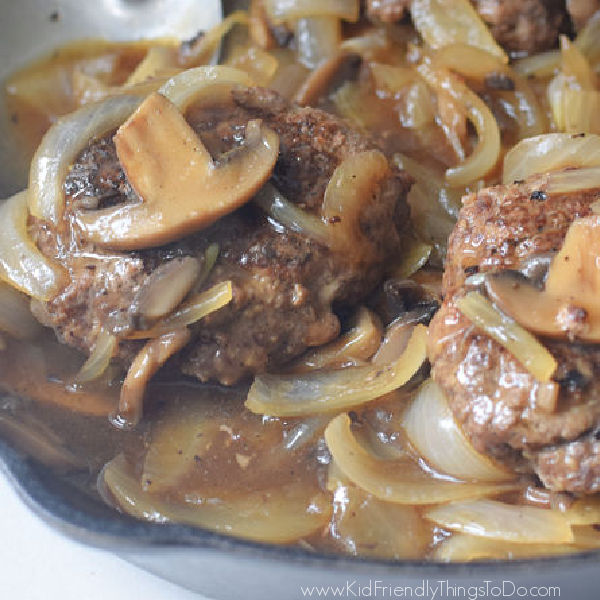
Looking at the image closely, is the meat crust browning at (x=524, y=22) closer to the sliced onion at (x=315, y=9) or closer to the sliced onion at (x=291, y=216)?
the sliced onion at (x=315, y=9)

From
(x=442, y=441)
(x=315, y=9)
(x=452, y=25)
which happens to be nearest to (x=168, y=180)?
(x=442, y=441)

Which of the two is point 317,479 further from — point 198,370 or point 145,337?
point 145,337

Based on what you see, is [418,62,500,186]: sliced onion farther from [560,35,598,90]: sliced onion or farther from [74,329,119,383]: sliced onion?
[74,329,119,383]: sliced onion

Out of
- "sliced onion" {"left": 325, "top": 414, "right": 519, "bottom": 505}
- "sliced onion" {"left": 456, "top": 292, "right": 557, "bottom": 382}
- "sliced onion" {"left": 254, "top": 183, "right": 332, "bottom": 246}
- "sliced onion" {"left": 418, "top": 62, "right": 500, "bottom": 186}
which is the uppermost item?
"sliced onion" {"left": 254, "top": 183, "right": 332, "bottom": 246}

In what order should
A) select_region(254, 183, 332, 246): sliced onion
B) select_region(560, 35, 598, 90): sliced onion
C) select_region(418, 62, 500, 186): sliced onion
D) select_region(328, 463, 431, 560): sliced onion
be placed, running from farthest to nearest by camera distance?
select_region(560, 35, 598, 90): sliced onion → select_region(418, 62, 500, 186): sliced onion → select_region(254, 183, 332, 246): sliced onion → select_region(328, 463, 431, 560): sliced onion

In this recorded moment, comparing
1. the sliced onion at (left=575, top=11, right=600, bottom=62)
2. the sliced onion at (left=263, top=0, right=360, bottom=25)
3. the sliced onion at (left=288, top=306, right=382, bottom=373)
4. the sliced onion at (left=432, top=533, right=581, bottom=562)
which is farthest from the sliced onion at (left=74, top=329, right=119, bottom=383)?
the sliced onion at (left=575, top=11, right=600, bottom=62)

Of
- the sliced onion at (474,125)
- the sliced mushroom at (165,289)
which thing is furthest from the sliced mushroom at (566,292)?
the sliced onion at (474,125)
